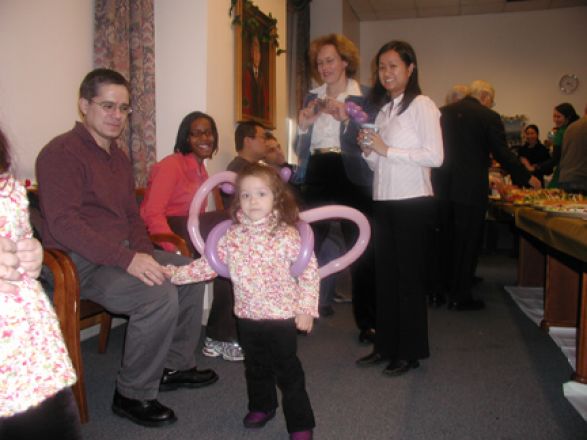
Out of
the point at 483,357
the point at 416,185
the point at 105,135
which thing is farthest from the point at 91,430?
the point at 483,357

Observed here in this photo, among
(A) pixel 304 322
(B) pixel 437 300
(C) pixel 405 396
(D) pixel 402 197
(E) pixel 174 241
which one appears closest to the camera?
(A) pixel 304 322

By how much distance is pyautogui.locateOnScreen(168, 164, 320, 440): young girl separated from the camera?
5.60ft

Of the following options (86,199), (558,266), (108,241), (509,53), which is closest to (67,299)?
(108,241)

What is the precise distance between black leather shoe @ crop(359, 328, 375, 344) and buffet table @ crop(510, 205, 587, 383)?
1001 mm

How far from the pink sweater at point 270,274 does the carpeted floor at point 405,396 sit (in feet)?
1.63

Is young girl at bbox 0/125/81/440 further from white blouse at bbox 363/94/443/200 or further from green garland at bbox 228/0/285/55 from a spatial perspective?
green garland at bbox 228/0/285/55

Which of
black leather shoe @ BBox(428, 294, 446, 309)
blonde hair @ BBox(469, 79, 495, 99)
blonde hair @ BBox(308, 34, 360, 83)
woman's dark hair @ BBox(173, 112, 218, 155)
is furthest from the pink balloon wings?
blonde hair @ BBox(469, 79, 495, 99)

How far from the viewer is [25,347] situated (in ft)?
3.37

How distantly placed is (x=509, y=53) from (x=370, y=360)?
6.97 meters

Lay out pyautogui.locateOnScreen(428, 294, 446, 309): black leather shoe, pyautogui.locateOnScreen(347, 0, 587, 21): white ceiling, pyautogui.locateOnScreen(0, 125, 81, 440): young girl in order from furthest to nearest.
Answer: pyautogui.locateOnScreen(347, 0, 587, 21): white ceiling < pyautogui.locateOnScreen(428, 294, 446, 309): black leather shoe < pyautogui.locateOnScreen(0, 125, 81, 440): young girl

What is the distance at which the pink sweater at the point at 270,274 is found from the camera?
5.59 feet

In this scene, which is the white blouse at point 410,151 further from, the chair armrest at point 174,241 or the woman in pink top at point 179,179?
the woman in pink top at point 179,179

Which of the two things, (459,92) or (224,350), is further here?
(459,92)

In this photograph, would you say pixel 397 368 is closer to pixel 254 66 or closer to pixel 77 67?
pixel 77 67
